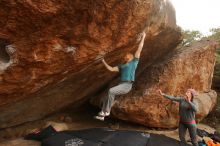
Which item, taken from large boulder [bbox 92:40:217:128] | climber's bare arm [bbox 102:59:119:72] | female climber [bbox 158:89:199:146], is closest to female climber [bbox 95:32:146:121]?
climber's bare arm [bbox 102:59:119:72]

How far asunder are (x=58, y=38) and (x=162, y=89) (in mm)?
6147

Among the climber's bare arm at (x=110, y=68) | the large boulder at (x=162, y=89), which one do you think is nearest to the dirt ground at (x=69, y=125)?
the large boulder at (x=162, y=89)

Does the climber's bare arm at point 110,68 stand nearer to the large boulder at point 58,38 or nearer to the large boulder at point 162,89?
the large boulder at point 58,38

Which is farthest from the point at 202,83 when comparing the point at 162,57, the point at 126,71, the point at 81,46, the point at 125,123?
the point at 81,46

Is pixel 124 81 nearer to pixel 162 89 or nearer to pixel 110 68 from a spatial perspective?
pixel 110 68

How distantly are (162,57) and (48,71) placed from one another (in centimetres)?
687

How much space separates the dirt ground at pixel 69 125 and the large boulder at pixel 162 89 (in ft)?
1.44

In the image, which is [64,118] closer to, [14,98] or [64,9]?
[14,98]

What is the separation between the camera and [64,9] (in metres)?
5.31

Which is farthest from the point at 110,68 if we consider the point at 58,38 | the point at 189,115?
the point at 189,115

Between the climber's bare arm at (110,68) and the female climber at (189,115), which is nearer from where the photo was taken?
the climber's bare arm at (110,68)

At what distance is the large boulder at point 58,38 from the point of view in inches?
204

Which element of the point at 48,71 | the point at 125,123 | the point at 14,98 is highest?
the point at 48,71

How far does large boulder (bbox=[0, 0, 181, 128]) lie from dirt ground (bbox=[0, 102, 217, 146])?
43.7 inches
